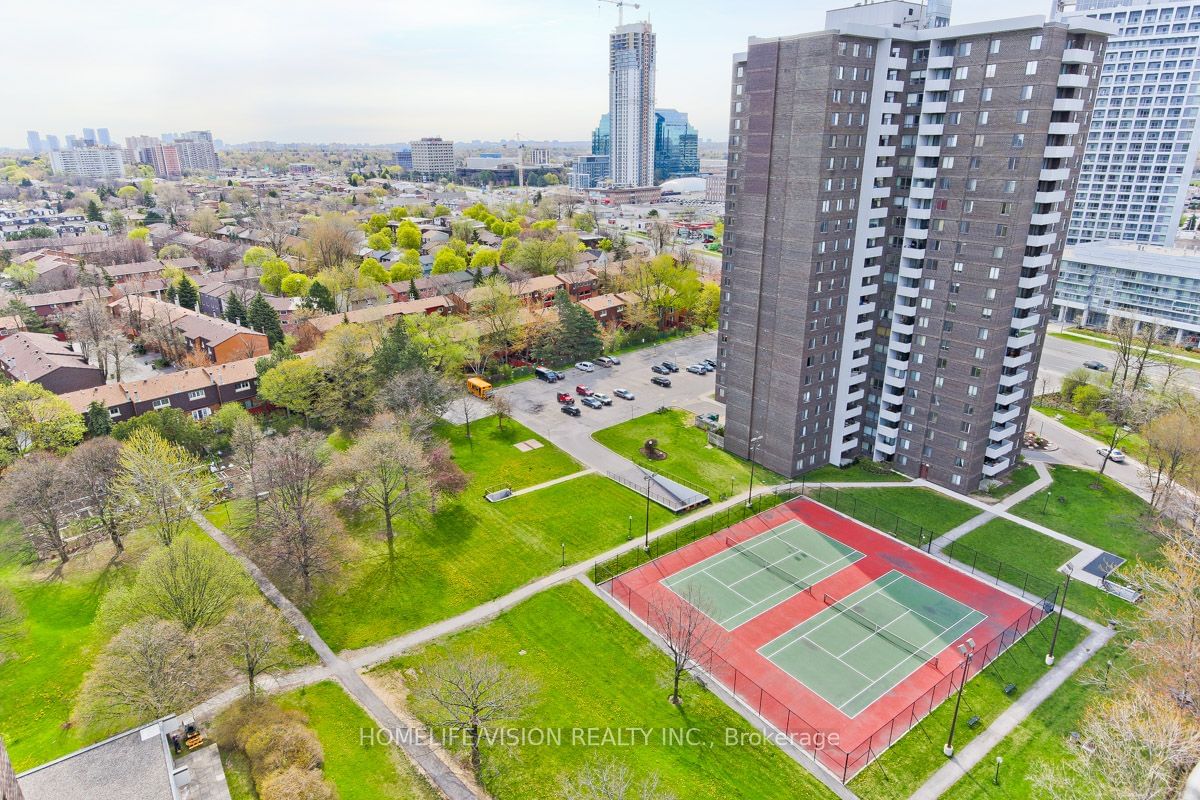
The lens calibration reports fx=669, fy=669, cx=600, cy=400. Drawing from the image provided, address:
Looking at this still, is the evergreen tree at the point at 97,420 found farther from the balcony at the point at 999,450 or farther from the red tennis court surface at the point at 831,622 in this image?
the balcony at the point at 999,450

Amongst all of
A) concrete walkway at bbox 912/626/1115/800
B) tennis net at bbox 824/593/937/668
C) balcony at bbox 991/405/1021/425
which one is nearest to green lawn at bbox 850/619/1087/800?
concrete walkway at bbox 912/626/1115/800

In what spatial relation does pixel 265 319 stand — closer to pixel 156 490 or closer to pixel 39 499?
pixel 39 499

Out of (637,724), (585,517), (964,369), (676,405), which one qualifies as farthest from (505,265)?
(637,724)

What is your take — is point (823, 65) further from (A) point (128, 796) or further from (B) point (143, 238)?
(B) point (143, 238)

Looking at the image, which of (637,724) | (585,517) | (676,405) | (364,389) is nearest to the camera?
(637,724)

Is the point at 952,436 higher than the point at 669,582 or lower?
higher

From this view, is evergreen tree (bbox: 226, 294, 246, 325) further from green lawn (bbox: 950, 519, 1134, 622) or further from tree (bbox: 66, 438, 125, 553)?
green lawn (bbox: 950, 519, 1134, 622)

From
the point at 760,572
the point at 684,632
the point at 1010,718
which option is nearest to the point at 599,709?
the point at 684,632
